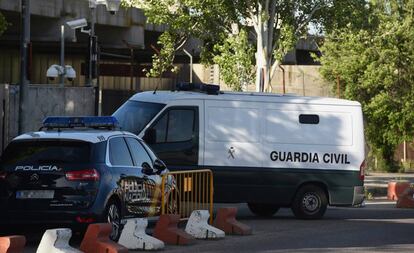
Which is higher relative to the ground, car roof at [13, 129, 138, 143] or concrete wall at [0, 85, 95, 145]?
concrete wall at [0, 85, 95, 145]

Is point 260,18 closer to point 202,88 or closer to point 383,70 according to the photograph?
point 202,88

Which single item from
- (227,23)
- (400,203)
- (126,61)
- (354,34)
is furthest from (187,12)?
(126,61)

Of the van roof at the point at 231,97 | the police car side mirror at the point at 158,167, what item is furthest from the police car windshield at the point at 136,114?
the police car side mirror at the point at 158,167

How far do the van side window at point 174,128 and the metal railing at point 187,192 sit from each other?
1.27 metres

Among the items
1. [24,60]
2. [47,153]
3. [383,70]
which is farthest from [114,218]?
[383,70]

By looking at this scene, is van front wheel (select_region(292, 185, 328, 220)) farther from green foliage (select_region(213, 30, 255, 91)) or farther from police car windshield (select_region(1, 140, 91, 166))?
green foliage (select_region(213, 30, 255, 91))

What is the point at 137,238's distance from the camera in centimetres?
1462

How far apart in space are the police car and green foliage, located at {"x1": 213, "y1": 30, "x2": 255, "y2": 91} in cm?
1697

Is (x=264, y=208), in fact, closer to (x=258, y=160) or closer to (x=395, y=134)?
(x=258, y=160)

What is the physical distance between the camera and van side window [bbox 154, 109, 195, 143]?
20031mm

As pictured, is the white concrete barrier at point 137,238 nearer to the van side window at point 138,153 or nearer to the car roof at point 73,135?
the car roof at point 73,135

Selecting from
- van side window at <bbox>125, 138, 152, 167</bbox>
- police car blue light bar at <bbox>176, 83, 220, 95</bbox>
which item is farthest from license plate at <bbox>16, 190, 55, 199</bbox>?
police car blue light bar at <bbox>176, 83, 220, 95</bbox>

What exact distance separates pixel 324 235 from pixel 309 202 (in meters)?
3.31

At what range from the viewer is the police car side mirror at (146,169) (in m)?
16.3
